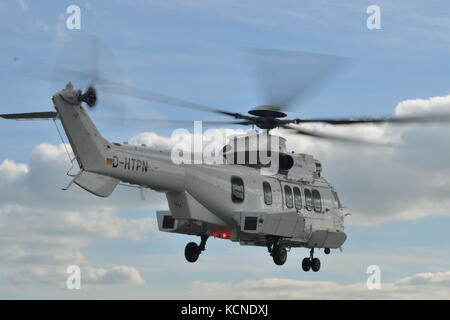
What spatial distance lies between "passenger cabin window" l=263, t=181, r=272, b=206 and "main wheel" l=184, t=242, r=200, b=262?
12.1 feet

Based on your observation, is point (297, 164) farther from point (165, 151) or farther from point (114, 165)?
point (114, 165)

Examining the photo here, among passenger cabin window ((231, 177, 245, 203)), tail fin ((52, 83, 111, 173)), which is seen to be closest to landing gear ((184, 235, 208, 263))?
passenger cabin window ((231, 177, 245, 203))

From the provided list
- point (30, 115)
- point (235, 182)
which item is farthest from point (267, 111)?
point (30, 115)

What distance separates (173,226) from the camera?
2848cm

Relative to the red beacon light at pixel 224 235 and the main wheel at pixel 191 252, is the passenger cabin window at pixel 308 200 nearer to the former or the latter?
the red beacon light at pixel 224 235

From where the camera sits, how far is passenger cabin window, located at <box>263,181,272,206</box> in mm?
29416

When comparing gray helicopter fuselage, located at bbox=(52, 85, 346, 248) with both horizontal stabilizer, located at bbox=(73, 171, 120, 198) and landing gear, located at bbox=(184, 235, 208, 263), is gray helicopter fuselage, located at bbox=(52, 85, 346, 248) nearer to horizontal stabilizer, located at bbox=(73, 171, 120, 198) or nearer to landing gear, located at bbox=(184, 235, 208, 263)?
horizontal stabilizer, located at bbox=(73, 171, 120, 198)

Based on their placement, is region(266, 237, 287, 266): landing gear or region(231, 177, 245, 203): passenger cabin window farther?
region(266, 237, 287, 266): landing gear

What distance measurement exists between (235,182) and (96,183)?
7296 mm

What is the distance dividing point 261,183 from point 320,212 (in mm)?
4306

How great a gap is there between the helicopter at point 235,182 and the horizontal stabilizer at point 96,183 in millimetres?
35

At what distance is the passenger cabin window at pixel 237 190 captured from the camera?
1118 inches

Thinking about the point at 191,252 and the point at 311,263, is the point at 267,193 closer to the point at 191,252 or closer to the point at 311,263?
the point at 191,252

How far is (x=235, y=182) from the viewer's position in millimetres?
28578
